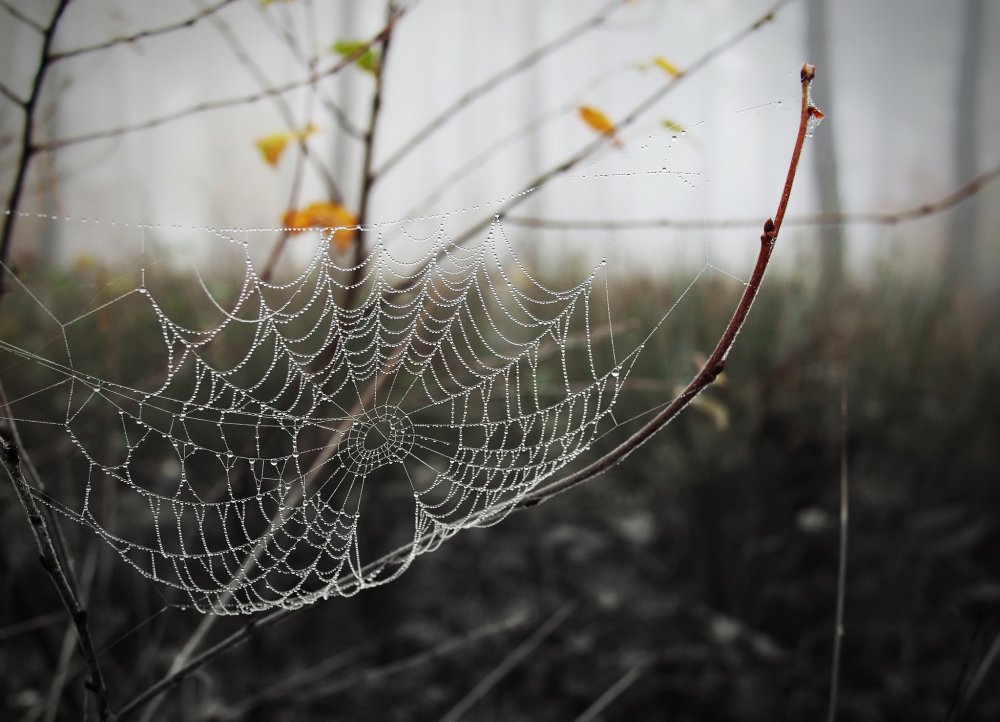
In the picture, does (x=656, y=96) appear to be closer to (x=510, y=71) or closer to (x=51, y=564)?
(x=510, y=71)

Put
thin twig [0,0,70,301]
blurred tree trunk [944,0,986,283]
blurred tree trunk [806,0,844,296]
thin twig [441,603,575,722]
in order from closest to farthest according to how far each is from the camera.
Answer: thin twig [0,0,70,301]
thin twig [441,603,575,722]
blurred tree trunk [806,0,844,296]
blurred tree trunk [944,0,986,283]

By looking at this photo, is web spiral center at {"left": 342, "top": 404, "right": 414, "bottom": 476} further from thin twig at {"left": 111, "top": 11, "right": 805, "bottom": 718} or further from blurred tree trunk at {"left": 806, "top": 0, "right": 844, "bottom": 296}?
blurred tree trunk at {"left": 806, "top": 0, "right": 844, "bottom": 296}

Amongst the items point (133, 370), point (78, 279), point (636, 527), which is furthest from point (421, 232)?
point (636, 527)

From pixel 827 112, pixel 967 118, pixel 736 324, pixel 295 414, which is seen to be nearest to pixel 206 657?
pixel 736 324

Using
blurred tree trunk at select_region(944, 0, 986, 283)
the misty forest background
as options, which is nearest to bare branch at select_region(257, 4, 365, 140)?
the misty forest background

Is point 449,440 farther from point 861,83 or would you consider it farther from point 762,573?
point 861,83

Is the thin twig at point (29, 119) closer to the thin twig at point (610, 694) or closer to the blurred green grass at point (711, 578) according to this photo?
the blurred green grass at point (711, 578)
